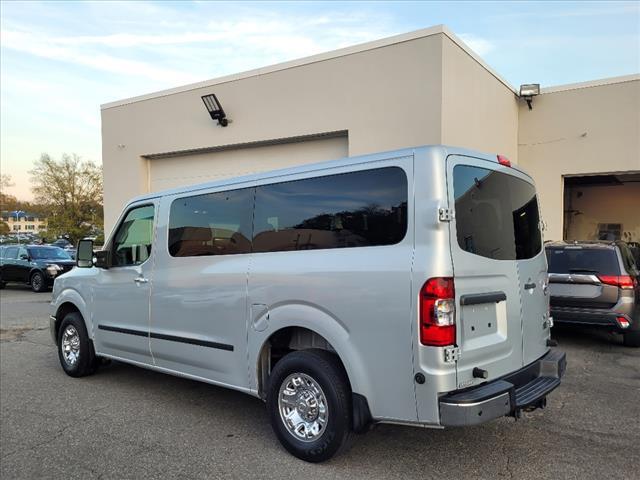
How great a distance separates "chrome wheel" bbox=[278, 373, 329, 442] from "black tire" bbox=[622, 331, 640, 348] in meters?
5.72

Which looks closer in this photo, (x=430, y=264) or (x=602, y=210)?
(x=430, y=264)

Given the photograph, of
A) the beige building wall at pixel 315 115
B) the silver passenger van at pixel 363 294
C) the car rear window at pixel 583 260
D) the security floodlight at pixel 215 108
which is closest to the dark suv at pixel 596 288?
the car rear window at pixel 583 260

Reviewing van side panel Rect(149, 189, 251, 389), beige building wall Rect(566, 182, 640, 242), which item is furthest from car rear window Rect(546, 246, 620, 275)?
beige building wall Rect(566, 182, 640, 242)

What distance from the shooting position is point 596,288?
7363mm

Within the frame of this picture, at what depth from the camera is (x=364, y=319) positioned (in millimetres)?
3537

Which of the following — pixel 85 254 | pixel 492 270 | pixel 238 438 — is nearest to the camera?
pixel 492 270

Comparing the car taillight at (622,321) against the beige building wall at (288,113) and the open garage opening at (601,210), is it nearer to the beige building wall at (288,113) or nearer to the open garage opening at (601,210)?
the beige building wall at (288,113)

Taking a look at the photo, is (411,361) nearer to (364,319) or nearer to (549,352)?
(364,319)

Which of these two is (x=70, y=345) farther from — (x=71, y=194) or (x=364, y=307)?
(x=71, y=194)

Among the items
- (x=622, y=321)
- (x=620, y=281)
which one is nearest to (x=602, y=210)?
(x=620, y=281)

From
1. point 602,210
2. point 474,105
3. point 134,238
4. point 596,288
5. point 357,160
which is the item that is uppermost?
point 474,105

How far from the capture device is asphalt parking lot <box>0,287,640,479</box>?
12.3 feet

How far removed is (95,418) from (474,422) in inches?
137

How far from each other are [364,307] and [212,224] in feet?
6.31
